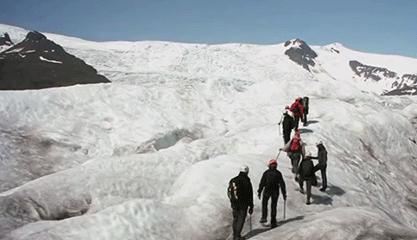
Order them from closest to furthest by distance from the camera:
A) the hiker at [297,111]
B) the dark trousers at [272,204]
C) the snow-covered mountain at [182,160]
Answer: the snow-covered mountain at [182,160]
the dark trousers at [272,204]
the hiker at [297,111]

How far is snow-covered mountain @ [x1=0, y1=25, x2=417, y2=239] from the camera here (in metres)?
17.1

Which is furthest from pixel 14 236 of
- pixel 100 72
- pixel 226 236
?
pixel 100 72

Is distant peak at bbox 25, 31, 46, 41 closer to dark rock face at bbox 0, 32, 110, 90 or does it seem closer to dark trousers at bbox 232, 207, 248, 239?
dark rock face at bbox 0, 32, 110, 90

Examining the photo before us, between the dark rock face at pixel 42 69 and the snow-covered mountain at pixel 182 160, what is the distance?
59.0 m

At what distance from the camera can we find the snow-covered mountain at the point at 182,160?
17109 millimetres

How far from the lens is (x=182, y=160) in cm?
2602

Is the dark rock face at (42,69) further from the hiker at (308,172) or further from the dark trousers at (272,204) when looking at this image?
the dark trousers at (272,204)

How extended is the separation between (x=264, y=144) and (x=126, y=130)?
38.5 feet

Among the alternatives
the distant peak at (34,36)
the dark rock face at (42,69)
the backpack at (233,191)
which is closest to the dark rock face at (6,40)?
the distant peak at (34,36)

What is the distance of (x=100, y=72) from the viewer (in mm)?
103438

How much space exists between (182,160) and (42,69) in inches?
3706

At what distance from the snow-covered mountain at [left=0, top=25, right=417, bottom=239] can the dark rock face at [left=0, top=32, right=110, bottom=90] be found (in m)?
59.0

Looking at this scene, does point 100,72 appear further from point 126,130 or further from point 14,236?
point 14,236

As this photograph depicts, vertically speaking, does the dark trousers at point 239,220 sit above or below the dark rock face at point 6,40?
below
